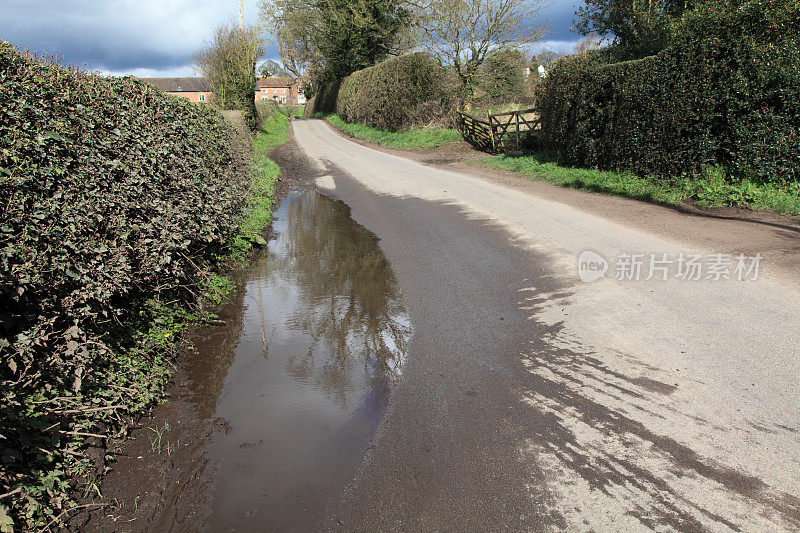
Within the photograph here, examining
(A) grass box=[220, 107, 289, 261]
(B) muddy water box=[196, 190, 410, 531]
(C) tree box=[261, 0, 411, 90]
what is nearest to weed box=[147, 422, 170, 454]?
(B) muddy water box=[196, 190, 410, 531]

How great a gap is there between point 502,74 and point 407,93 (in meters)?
5.29

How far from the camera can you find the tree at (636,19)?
18.5 m

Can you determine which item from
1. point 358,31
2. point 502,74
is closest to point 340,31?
point 358,31

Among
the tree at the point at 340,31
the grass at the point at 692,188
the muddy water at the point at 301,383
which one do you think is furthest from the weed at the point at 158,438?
the tree at the point at 340,31

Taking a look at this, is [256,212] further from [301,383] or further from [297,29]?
[297,29]

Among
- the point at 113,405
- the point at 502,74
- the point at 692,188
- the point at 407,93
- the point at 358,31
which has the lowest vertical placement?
the point at 113,405

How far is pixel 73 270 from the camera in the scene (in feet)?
11.6

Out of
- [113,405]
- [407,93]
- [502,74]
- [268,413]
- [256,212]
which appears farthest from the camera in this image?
[407,93]

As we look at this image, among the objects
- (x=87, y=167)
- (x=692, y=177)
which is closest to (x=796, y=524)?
(x=87, y=167)

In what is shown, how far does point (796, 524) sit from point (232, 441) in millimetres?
3443

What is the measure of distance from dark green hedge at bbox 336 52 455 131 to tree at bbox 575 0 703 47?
7.05 m

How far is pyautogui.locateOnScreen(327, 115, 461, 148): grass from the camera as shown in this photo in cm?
2278

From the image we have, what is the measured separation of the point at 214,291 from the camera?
6320 millimetres

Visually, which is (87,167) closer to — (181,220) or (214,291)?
(181,220)
